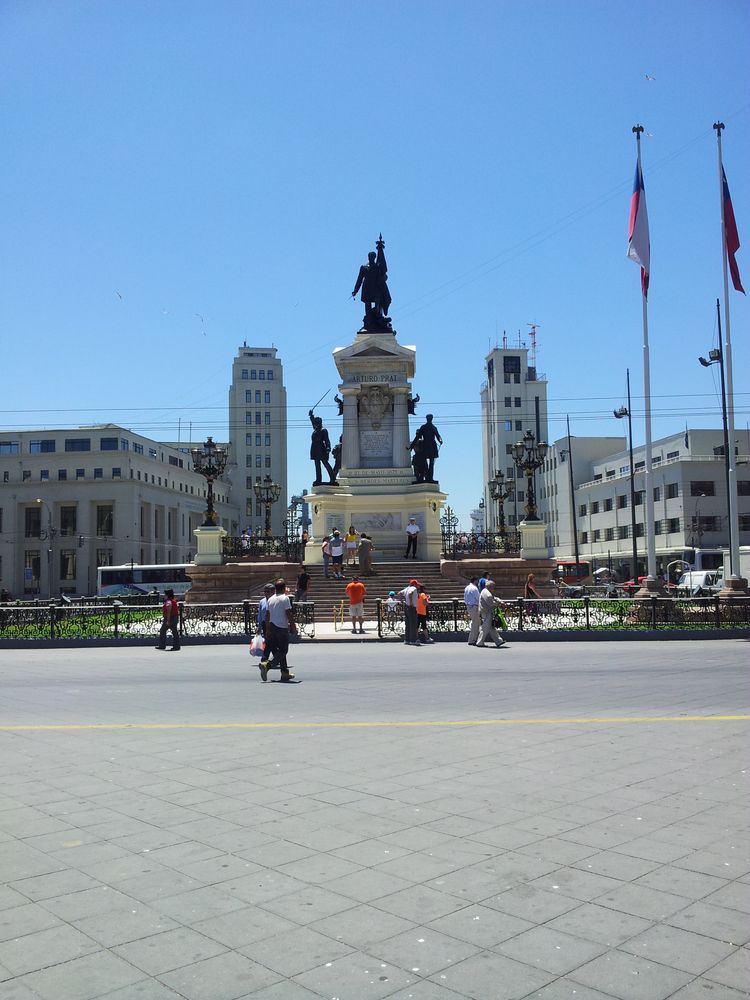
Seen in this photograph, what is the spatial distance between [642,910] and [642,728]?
18.2 ft

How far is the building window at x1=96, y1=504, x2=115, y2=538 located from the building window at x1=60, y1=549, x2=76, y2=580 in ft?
10.7

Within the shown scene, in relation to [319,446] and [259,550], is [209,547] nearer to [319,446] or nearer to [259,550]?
[259,550]

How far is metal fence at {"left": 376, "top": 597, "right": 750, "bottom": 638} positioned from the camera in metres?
24.7

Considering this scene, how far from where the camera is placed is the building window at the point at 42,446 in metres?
91.2

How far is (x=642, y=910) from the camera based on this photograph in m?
4.70

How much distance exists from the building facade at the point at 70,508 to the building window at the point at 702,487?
51703 mm

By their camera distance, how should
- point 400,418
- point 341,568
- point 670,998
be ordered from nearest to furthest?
1. point 670,998
2. point 341,568
3. point 400,418

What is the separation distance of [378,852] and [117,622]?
71.0 ft

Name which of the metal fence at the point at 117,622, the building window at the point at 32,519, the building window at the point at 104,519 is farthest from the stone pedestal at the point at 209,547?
the building window at the point at 32,519

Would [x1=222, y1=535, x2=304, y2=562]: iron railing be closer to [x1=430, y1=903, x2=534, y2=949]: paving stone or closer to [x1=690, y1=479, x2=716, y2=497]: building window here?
[x1=430, y1=903, x2=534, y2=949]: paving stone

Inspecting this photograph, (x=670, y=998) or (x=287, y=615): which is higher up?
(x=287, y=615)

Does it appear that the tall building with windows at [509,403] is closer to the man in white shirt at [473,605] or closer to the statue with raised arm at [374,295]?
the statue with raised arm at [374,295]

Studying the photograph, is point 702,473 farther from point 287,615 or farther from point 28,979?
point 28,979

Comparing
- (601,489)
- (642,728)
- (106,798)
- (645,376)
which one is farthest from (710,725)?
(601,489)
